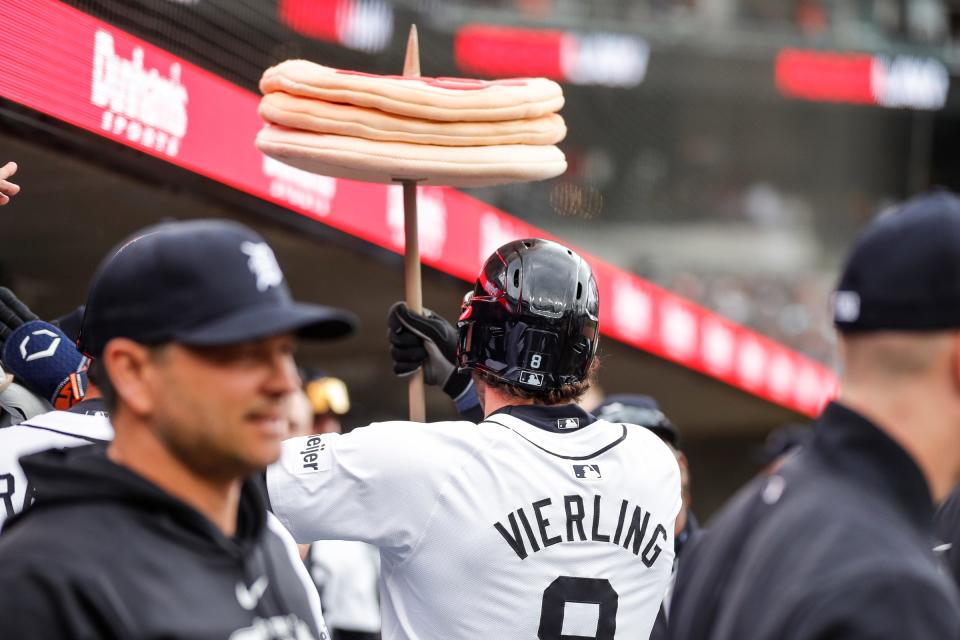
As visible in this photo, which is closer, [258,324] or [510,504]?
[258,324]

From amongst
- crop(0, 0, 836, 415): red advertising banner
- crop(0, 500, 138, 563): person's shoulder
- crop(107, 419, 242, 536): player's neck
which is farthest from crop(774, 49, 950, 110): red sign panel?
crop(0, 500, 138, 563): person's shoulder

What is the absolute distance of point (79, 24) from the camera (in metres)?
4.11

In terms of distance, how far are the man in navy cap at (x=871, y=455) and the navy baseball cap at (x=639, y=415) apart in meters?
2.43

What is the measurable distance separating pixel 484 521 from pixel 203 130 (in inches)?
102

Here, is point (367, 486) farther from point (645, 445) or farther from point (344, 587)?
point (344, 587)

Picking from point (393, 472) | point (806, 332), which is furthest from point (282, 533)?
point (806, 332)

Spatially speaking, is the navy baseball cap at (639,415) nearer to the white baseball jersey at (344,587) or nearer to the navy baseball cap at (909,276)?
the white baseball jersey at (344,587)

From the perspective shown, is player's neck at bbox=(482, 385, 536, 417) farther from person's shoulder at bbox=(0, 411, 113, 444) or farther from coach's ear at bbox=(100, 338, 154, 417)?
coach's ear at bbox=(100, 338, 154, 417)

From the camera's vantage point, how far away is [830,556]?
1655 millimetres

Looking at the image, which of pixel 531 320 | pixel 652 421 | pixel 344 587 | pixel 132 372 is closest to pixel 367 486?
pixel 531 320

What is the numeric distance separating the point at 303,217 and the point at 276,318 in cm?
386

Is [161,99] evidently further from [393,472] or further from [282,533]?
[282,533]

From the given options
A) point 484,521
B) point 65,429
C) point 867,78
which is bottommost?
point 867,78

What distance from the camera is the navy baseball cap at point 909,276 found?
1758 mm
